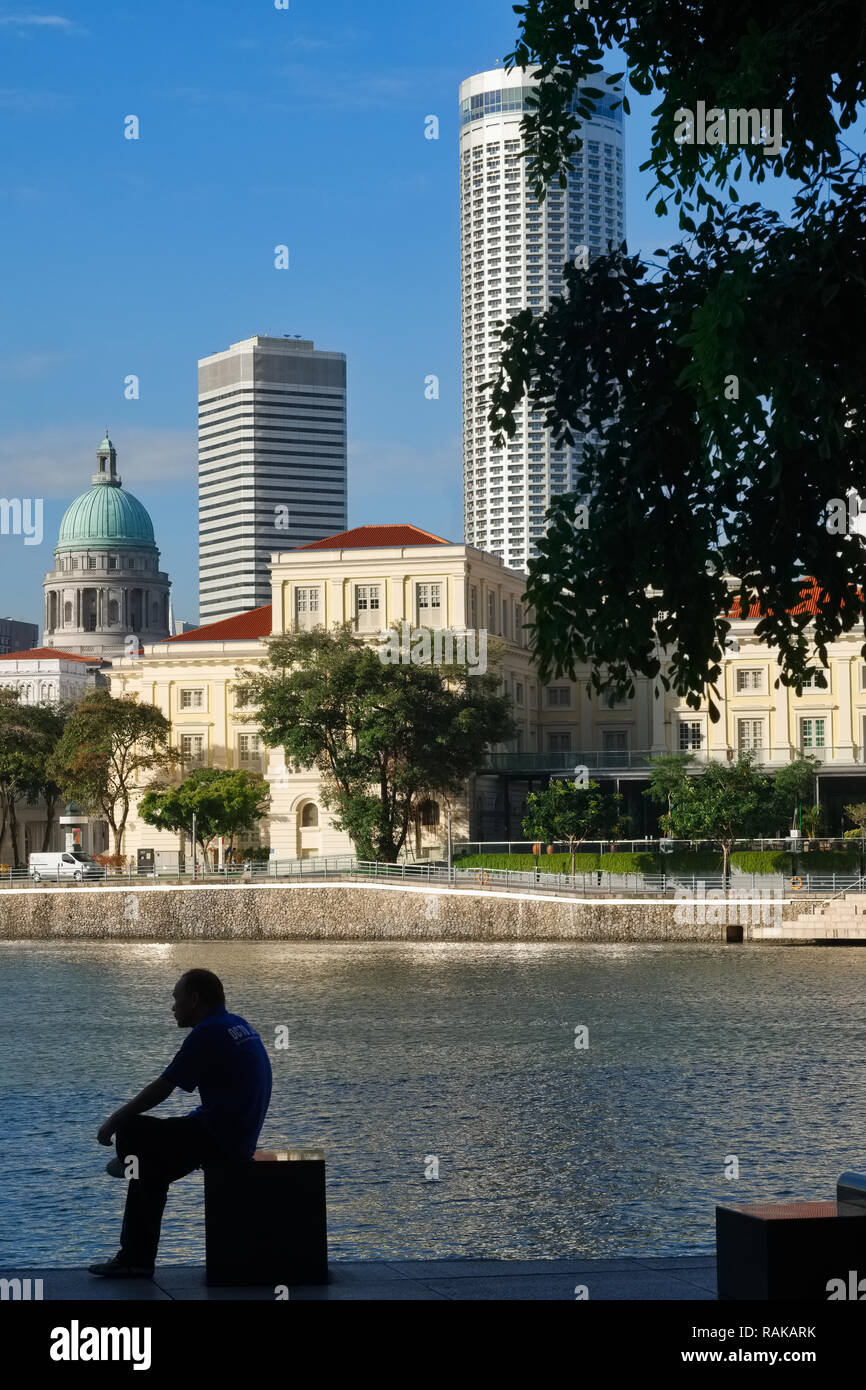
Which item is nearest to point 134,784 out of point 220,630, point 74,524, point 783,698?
point 220,630

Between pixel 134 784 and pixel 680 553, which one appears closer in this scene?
pixel 680 553

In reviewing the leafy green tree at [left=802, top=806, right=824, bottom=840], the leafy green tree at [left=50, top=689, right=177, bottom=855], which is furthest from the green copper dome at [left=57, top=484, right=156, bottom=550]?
the leafy green tree at [left=802, top=806, right=824, bottom=840]

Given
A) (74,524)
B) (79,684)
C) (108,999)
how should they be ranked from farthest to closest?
(74,524), (79,684), (108,999)

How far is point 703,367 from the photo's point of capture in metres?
10.7

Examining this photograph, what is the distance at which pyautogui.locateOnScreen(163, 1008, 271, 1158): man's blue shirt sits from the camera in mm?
11711

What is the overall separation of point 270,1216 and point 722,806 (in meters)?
72.0

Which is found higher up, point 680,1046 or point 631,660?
point 631,660

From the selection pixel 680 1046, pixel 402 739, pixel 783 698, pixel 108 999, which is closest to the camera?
pixel 680 1046

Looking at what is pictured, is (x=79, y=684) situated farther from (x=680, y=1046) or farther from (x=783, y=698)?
(x=680, y=1046)

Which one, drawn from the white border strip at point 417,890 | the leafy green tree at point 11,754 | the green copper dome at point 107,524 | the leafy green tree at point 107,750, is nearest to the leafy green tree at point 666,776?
the white border strip at point 417,890

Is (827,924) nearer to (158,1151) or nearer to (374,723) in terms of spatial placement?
(374,723)

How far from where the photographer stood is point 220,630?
11931cm

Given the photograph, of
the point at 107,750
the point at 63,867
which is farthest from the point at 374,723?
the point at 107,750
